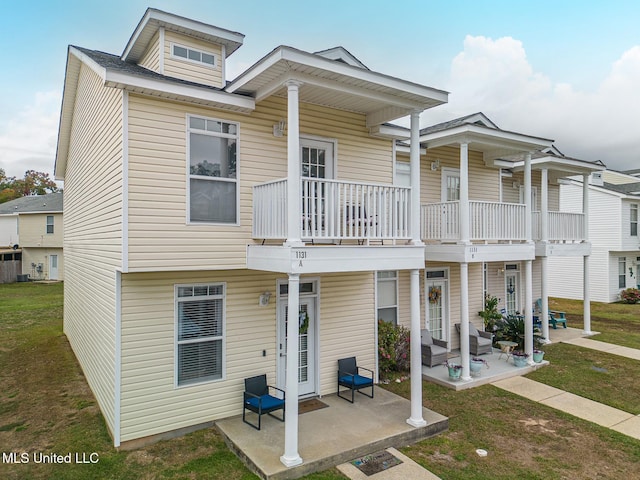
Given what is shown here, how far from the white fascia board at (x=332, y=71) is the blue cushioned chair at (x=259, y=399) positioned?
5236mm

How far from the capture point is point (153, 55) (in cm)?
805

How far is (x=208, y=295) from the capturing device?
7160 mm

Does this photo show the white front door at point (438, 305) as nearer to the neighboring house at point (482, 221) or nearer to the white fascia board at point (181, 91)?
the neighboring house at point (482, 221)

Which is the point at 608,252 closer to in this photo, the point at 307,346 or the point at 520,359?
the point at 520,359

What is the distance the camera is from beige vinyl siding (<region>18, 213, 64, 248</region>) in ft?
107

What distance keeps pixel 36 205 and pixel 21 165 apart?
30595 mm

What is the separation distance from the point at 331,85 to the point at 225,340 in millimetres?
4826

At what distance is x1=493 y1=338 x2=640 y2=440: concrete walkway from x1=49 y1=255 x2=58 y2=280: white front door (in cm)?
3500

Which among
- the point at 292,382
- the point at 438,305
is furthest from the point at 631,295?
the point at 292,382

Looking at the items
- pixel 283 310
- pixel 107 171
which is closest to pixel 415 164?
pixel 283 310

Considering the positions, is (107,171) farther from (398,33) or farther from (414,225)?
(398,33)

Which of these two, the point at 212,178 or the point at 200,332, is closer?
the point at 212,178

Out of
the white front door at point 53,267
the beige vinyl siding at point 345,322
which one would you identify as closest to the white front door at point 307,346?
the beige vinyl siding at point 345,322

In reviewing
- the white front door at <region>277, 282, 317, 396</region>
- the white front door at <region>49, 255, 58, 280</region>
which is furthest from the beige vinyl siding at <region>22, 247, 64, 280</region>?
the white front door at <region>277, 282, 317, 396</region>
